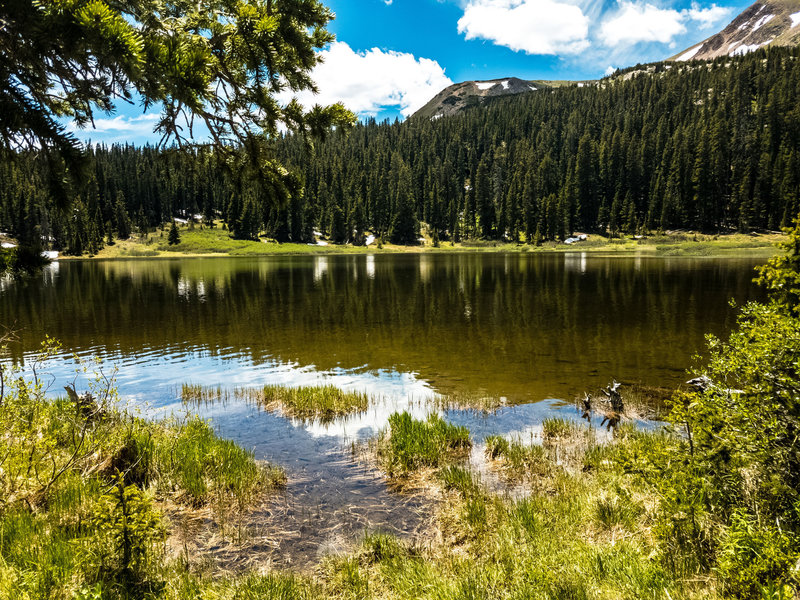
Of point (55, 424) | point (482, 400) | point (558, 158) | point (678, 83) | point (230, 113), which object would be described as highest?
point (678, 83)

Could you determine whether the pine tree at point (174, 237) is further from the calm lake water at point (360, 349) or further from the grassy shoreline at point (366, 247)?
the calm lake water at point (360, 349)

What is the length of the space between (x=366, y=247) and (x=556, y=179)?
73.2 meters

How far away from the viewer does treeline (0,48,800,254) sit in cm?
12150

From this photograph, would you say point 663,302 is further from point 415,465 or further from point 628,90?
point 628,90

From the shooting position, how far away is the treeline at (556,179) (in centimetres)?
12150

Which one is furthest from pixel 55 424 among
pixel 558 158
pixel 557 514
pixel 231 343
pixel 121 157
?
pixel 121 157

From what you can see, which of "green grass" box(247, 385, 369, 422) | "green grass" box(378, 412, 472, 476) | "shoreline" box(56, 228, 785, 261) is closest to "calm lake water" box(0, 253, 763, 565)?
"green grass" box(247, 385, 369, 422)

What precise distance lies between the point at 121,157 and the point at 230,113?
223 metres

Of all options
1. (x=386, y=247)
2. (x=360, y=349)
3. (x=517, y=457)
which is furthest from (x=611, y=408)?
(x=386, y=247)

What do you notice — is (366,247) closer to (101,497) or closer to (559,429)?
(559,429)

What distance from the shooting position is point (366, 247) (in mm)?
139375

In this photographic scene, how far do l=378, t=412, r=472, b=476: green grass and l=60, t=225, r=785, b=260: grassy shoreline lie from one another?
11033 cm

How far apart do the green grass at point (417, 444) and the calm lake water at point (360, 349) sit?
2.26 ft

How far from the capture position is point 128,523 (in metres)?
5.00
